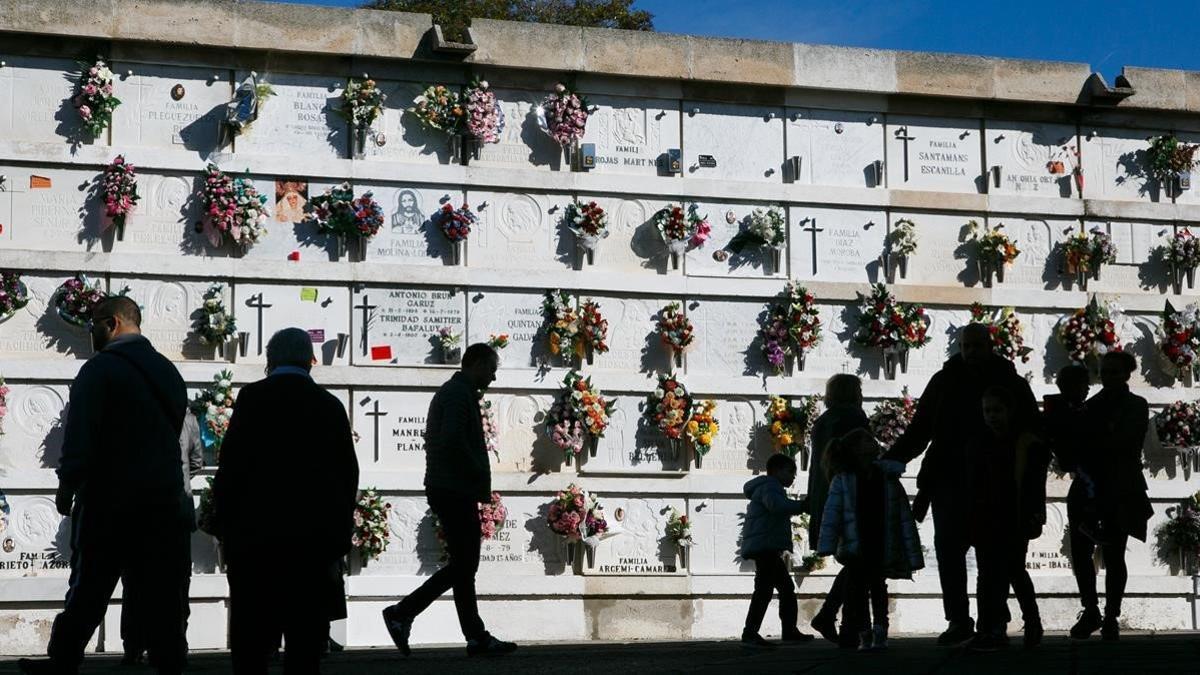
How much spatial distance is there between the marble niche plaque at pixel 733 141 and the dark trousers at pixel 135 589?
28.8ft

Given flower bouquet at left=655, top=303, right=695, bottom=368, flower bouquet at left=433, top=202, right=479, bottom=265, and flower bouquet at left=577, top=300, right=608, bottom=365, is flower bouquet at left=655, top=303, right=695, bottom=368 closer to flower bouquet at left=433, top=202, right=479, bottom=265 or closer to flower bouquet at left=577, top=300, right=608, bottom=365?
flower bouquet at left=577, top=300, right=608, bottom=365

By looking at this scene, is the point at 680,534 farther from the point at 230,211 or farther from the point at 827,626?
the point at 230,211

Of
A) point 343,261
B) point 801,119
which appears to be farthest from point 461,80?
point 801,119

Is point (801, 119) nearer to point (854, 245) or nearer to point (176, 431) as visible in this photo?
Answer: point (854, 245)

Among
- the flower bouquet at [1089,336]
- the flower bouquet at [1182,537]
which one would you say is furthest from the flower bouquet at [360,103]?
the flower bouquet at [1182,537]

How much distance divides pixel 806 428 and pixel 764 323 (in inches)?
37.8

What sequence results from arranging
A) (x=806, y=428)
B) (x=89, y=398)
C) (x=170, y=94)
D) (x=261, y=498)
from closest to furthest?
(x=261, y=498) → (x=89, y=398) → (x=170, y=94) → (x=806, y=428)

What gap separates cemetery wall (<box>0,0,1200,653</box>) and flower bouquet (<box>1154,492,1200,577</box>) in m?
0.15

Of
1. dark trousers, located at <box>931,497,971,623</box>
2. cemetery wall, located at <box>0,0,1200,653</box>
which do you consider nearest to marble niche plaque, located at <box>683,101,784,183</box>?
cemetery wall, located at <box>0,0,1200,653</box>

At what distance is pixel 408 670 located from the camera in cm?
871

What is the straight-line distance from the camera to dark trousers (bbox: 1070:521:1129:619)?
10516 millimetres

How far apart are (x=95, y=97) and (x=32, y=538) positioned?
3.38m

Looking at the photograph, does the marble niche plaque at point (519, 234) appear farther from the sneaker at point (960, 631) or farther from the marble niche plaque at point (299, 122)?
the sneaker at point (960, 631)

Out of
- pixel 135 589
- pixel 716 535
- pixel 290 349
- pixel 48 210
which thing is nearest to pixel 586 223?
pixel 716 535
